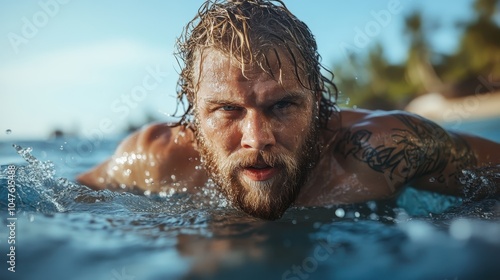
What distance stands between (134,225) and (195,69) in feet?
3.76

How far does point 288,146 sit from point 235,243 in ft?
2.66

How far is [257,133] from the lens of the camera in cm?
245

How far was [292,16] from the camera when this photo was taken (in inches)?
122

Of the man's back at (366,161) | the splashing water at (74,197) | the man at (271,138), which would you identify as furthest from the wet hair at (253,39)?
the splashing water at (74,197)

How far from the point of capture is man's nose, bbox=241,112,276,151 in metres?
2.44

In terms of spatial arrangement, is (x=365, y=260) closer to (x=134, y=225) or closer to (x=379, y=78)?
(x=134, y=225)

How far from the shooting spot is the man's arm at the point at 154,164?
3.47 metres

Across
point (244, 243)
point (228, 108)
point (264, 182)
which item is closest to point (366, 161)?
point (264, 182)

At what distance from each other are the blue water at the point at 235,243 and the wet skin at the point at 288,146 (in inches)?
15.6

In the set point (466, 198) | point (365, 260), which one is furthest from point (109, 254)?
point (466, 198)

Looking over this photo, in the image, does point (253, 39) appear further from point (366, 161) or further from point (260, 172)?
point (366, 161)

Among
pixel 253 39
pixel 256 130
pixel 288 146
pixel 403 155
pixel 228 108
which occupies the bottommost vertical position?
pixel 403 155

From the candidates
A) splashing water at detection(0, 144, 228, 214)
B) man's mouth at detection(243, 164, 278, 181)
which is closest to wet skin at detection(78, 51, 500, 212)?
man's mouth at detection(243, 164, 278, 181)

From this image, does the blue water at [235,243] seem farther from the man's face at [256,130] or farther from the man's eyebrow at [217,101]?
the man's eyebrow at [217,101]
